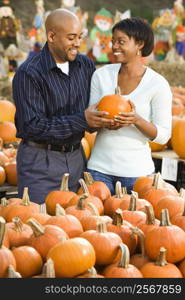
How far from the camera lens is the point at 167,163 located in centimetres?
472

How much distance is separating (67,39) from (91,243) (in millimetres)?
1771

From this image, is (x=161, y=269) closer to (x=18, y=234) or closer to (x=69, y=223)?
(x=69, y=223)

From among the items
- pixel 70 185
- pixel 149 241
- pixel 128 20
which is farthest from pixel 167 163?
pixel 149 241

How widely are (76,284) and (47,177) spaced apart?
209 centimetres

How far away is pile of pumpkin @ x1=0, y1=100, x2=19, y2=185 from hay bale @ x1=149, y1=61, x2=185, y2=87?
5.06 m

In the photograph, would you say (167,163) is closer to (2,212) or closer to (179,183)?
(179,183)

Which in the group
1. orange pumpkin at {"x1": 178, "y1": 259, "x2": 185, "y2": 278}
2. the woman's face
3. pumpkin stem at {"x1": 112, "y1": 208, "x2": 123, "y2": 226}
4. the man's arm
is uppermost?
the woman's face

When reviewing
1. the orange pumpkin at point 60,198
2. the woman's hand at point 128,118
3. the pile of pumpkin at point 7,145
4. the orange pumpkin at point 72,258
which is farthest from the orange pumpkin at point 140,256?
the pile of pumpkin at point 7,145

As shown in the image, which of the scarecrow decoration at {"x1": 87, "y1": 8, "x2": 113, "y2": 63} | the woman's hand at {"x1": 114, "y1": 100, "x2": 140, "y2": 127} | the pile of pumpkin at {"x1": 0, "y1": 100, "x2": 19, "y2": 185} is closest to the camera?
the woman's hand at {"x1": 114, "y1": 100, "x2": 140, "y2": 127}

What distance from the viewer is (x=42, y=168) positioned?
3801 millimetres

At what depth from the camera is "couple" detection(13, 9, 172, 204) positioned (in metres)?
3.51

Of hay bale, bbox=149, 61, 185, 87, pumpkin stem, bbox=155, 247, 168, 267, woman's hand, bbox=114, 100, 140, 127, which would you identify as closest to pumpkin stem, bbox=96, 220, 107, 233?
pumpkin stem, bbox=155, 247, 168, 267

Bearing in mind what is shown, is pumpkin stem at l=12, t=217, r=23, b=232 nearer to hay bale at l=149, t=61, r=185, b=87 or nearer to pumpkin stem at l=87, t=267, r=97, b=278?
pumpkin stem at l=87, t=267, r=97, b=278

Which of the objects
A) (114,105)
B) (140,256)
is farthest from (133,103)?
(140,256)
